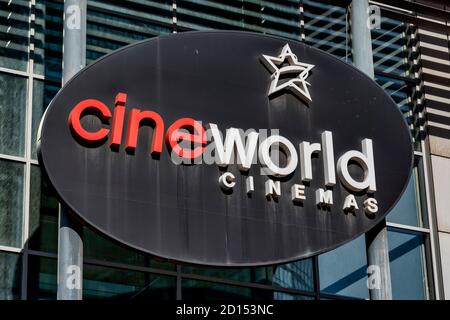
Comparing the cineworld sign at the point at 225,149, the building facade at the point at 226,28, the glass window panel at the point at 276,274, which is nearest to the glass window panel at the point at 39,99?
the building facade at the point at 226,28

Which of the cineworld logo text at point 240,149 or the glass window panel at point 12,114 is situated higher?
the glass window panel at point 12,114

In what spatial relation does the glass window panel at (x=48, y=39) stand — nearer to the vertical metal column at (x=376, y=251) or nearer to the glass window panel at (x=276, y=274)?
the glass window panel at (x=276, y=274)

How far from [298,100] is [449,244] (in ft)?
15.8

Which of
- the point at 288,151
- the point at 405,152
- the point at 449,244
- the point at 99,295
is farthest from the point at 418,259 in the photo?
the point at 99,295

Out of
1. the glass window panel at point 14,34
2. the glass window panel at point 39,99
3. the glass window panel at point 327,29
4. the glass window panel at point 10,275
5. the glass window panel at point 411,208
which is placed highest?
the glass window panel at point 327,29

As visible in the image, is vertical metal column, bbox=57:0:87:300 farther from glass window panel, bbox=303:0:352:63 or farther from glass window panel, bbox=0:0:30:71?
glass window panel, bbox=303:0:352:63

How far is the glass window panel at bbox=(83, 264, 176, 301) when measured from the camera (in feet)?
61.0

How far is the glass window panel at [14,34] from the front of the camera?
63.8 ft

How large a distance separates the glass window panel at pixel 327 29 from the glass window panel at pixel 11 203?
595cm

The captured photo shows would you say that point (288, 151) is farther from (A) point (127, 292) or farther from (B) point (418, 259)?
(B) point (418, 259)

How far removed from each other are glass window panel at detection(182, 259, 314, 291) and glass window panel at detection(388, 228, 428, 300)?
1683 millimetres

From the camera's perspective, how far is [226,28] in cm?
2125

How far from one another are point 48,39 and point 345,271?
6.05 meters

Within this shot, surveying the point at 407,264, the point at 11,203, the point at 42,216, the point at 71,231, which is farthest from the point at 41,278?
the point at 407,264
